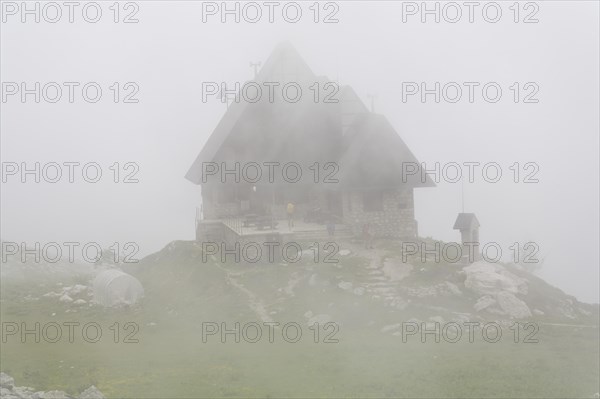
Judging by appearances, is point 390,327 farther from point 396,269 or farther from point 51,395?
point 51,395

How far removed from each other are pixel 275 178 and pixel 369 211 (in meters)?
4.61

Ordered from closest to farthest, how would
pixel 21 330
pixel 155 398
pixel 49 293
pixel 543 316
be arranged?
1. pixel 155 398
2. pixel 543 316
3. pixel 21 330
4. pixel 49 293

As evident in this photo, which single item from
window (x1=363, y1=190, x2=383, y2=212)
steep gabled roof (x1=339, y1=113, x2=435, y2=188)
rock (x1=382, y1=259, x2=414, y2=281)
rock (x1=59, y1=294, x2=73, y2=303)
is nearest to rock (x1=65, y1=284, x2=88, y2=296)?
rock (x1=59, y1=294, x2=73, y2=303)

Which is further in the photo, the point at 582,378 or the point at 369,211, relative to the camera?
the point at 369,211

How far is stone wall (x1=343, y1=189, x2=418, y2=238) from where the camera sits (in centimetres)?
2894

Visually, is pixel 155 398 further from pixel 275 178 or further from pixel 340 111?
pixel 340 111

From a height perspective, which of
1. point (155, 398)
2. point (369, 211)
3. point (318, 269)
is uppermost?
point (369, 211)

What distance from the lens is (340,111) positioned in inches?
1287

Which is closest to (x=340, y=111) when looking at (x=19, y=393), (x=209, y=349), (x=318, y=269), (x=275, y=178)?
(x=275, y=178)

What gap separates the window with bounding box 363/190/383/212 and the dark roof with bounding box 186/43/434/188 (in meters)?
0.69

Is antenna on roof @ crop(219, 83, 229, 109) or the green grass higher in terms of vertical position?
antenna on roof @ crop(219, 83, 229, 109)

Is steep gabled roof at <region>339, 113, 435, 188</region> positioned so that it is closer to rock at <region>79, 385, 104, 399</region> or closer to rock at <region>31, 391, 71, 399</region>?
rock at <region>79, 385, 104, 399</region>

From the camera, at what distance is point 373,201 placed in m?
29.4

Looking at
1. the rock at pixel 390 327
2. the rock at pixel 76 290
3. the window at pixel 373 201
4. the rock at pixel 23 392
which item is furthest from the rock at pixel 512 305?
the rock at pixel 76 290
